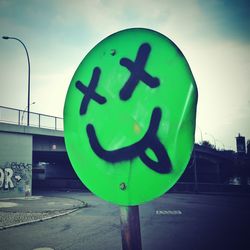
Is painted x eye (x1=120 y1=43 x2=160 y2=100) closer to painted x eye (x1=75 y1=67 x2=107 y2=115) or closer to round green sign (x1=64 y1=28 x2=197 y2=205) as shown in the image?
round green sign (x1=64 y1=28 x2=197 y2=205)

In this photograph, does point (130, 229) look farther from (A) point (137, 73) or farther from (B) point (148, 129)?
(A) point (137, 73)

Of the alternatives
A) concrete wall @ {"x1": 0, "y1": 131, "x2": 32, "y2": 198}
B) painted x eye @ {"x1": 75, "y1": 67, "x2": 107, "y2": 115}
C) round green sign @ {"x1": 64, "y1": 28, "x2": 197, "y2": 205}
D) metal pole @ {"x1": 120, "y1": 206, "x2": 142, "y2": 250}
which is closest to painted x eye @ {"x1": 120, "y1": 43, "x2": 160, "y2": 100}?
round green sign @ {"x1": 64, "y1": 28, "x2": 197, "y2": 205}

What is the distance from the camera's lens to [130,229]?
1072 millimetres

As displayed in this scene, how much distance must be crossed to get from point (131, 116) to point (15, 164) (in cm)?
2286

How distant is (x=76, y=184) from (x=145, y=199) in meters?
35.5

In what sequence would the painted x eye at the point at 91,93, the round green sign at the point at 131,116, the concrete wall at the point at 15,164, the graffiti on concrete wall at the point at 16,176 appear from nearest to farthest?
the round green sign at the point at 131,116 < the painted x eye at the point at 91,93 < the graffiti on concrete wall at the point at 16,176 < the concrete wall at the point at 15,164

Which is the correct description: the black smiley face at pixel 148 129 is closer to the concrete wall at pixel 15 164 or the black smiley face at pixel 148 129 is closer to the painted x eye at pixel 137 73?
the painted x eye at pixel 137 73

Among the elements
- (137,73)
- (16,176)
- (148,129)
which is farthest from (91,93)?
(16,176)

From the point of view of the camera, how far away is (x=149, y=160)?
1039mm

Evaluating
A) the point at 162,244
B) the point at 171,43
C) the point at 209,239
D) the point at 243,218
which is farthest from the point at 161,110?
the point at 243,218

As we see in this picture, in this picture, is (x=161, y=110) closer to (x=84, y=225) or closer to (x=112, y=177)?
(x=112, y=177)

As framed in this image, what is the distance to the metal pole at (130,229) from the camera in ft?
3.49

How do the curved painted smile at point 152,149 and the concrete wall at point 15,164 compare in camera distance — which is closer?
the curved painted smile at point 152,149

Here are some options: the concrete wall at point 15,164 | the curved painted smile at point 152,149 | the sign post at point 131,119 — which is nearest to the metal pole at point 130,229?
the sign post at point 131,119
